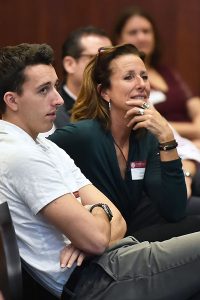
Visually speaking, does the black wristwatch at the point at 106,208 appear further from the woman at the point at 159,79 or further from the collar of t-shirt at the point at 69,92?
the woman at the point at 159,79

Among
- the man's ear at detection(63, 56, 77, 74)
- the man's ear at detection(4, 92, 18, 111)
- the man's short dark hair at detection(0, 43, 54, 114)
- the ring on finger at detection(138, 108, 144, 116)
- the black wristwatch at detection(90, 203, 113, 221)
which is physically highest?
the man's short dark hair at detection(0, 43, 54, 114)

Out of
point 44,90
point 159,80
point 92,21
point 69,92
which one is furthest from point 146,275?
point 92,21

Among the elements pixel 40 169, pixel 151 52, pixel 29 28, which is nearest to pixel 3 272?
pixel 40 169

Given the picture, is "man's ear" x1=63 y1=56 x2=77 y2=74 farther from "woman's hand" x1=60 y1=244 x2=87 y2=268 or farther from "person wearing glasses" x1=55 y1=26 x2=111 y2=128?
"woman's hand" x1=60 y1=244 x2=87 y2=268

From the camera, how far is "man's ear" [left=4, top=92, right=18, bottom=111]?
6.75ft

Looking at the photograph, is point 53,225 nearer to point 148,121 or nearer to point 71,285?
point 71,285

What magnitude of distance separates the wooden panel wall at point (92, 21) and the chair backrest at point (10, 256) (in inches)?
94.5

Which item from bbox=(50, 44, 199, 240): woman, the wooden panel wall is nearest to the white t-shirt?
bbox=(50, 44, 199, 240): woman

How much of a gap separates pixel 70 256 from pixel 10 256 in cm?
18

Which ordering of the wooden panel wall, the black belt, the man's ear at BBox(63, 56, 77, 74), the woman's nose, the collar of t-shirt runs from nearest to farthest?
the black belt < the woman's nose < the collar of t-shirt < the man's ear at BBox(63, 56, 77, 74) < the wooden panel wall

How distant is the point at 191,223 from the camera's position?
2531mm

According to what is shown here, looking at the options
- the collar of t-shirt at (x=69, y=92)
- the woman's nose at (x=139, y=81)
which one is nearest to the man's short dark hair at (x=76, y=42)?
the collar of t-shirt at (x=69, y=92)

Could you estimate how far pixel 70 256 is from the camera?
77.5 inches

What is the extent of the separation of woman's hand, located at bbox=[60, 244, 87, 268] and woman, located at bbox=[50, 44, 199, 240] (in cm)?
46
